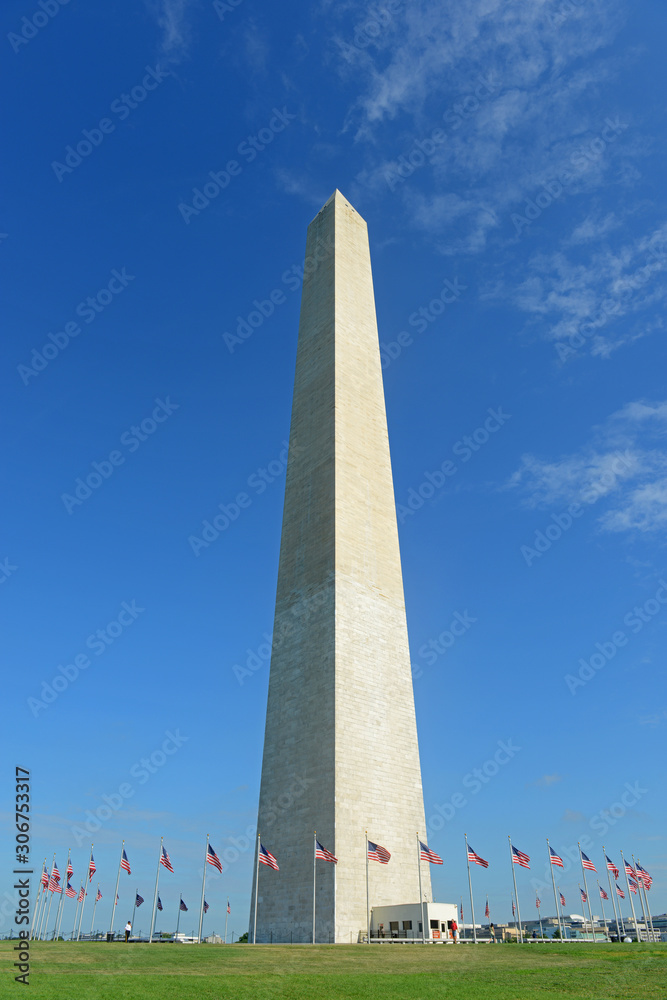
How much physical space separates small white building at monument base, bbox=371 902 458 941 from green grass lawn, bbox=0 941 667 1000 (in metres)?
4.68

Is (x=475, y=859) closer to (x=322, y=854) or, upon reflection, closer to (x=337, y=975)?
(x=322, y=854)

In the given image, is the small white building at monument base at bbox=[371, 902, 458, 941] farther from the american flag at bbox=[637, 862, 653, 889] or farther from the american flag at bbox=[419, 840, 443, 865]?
the american flag at bbox=[637, 862, 653, 889]

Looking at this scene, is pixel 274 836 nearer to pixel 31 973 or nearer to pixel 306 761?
pixel 306 761

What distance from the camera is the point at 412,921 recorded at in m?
24.1

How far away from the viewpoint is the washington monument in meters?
26.2

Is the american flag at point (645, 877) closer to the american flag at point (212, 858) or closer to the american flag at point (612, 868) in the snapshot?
the american flag at point (612, 868)

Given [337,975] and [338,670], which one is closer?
[337,975]

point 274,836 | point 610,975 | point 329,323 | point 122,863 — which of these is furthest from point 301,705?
point 329,323

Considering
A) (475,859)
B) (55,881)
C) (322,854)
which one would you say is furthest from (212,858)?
(55,881)

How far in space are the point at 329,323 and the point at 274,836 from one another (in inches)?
984

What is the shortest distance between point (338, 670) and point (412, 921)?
889 cm

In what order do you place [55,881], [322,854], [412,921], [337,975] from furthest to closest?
[55,881], [412,921], [322,854], [337,975]

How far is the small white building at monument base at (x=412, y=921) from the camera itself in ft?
78.2

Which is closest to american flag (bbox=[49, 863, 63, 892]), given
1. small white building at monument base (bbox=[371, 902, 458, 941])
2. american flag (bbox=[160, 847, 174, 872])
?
american flag (bbox=[160, 847, 174, 872])
